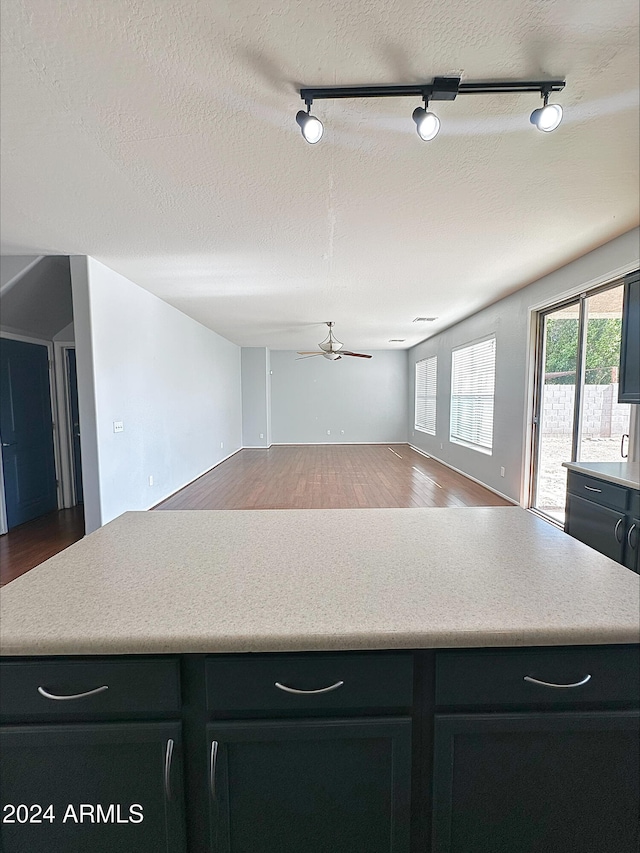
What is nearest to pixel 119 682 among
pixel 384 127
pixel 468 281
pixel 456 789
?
pixel 456 789

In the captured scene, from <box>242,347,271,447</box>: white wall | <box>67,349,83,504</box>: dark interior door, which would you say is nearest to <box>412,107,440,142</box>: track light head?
<box>67,349,83,504</box>: dark interior door

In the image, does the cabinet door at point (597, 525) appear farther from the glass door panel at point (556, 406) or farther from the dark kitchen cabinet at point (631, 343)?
the glass door panel at point (556, 406)

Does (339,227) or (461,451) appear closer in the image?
(339,227)

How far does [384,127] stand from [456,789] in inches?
97.8

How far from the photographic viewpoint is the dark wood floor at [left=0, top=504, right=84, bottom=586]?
11.0 ft

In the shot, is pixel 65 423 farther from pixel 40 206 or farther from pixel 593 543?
pixel 593 543

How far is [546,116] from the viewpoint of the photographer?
171cm

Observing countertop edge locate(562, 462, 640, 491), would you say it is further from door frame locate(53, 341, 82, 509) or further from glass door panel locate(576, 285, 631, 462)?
door frame locate(53, 341, 82, 509)

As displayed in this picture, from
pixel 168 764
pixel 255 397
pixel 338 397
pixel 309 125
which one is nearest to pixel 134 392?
pixel 309 125

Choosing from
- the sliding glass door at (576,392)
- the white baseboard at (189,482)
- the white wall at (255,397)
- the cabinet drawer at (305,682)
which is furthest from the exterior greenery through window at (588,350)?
the white wall at (255,397)

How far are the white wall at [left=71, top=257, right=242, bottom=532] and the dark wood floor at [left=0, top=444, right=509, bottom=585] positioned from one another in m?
0.54

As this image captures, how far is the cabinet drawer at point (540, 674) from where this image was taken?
2.80 feet

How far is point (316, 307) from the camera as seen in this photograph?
575cm

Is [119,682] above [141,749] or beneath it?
above
